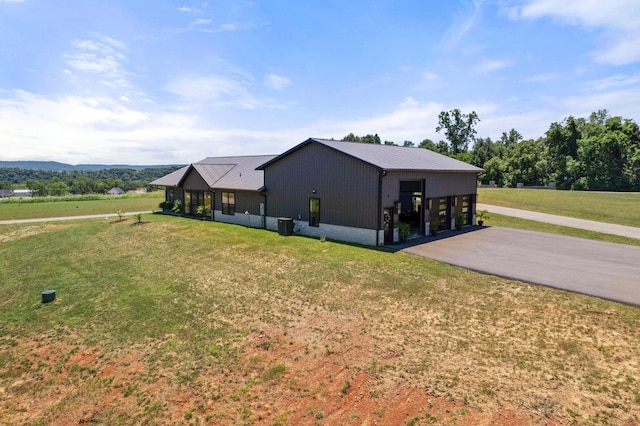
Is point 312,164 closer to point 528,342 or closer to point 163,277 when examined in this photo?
point 163,277

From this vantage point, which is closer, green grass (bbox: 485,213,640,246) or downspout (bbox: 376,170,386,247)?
downspout (bbox: 376,170,386,247)

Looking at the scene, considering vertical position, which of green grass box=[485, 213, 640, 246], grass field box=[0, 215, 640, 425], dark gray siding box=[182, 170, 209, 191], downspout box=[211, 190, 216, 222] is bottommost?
grass field box=[0, 215, 640, 425]

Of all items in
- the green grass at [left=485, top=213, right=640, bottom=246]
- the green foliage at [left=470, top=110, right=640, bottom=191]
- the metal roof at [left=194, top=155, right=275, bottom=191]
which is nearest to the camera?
the green grass at [left=485, top=213, right=640, bottom=246]

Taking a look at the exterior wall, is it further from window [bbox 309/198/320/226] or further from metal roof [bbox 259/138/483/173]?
metal roof [bbox 259/138/483/173]

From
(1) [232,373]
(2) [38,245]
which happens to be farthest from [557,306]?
(2) [38,245]

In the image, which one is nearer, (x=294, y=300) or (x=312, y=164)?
(x=294, y=300)

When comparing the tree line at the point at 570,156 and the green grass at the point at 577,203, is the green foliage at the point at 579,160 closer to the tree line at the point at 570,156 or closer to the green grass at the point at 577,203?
the tree line at the point at 570,156

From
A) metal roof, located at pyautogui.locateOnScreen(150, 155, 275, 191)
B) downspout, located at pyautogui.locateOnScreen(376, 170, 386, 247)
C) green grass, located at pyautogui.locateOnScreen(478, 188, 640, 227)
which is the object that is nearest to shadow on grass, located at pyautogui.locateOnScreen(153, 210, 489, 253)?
downspout, located at pyautogui.locateOnScreen(376, 170, 386, 247)
